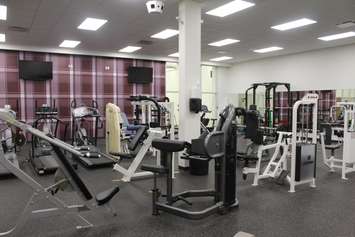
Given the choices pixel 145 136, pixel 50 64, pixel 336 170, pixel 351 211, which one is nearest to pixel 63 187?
pixel 145 136

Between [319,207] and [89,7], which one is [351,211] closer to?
[319,207]

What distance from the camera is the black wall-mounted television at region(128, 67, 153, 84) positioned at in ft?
38.6

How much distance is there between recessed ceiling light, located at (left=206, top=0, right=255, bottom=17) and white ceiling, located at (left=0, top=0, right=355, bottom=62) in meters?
0.18

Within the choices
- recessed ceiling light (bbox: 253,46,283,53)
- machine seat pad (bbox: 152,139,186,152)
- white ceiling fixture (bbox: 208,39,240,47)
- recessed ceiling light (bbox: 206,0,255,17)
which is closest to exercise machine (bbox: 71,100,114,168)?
machine seat pad (bbox: 152,139,186,152)

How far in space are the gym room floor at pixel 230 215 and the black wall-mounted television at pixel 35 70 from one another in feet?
19.6

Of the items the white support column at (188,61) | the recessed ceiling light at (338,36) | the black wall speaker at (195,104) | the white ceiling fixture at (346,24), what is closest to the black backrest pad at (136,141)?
the white support column at (188,61)

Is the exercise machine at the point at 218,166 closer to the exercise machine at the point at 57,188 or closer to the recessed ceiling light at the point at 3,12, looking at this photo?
the exercise machine at the point at 57,188

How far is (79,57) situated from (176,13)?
5.79m

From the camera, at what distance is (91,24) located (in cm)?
750

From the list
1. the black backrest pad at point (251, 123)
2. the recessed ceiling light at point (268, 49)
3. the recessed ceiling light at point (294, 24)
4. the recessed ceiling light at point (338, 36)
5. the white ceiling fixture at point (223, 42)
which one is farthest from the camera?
the recessed ceiling light at point (268, 49)

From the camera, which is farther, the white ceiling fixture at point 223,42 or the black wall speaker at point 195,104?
the white ceiling fixture at point 223,42

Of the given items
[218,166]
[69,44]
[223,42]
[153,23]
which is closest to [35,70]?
[69,44]

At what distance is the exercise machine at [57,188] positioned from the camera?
2.91 meters

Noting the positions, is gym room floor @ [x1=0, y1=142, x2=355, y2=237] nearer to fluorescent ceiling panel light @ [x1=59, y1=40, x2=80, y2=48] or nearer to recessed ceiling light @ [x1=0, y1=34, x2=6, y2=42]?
recessed ceiling light @ [x1=0, y1=34, x2=6, y2=42]
